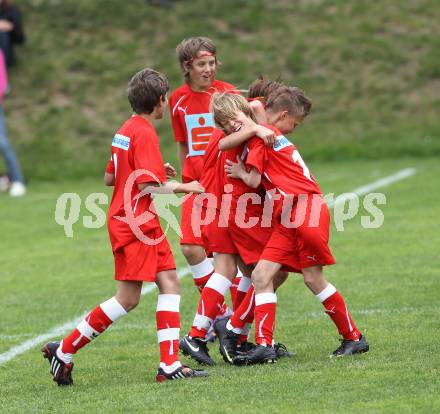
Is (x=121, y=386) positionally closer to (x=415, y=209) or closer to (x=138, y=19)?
(x=415, y=209)

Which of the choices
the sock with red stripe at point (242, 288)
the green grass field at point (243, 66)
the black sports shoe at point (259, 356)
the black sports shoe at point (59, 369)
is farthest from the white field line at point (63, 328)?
the green grass field at point (243, 66)

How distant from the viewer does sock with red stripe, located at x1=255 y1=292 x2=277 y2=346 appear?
685 cm

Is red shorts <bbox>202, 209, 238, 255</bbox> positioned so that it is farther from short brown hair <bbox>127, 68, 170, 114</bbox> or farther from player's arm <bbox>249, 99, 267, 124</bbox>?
short brown hair <bbox>127, 68, 170, 114</bbox>

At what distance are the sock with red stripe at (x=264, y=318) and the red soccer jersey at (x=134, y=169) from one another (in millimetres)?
792

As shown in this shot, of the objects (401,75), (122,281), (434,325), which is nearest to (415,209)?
(434,325)

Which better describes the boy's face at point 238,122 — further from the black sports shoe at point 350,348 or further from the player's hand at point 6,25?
the player's hand at point 6,25

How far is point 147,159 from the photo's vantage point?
253 inches

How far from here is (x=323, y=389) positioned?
5.96m

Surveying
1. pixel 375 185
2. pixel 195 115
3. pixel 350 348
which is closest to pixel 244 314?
pixel 350 348

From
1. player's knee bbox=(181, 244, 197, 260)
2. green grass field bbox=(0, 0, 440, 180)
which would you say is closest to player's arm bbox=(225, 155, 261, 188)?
player's knee bbox=(181, 244, 197, 260)

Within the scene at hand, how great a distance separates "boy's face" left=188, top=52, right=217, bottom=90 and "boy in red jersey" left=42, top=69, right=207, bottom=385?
4.21 feet

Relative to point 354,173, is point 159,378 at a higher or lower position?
higher

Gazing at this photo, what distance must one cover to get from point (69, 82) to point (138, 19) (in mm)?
2477

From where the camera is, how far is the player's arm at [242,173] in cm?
684
